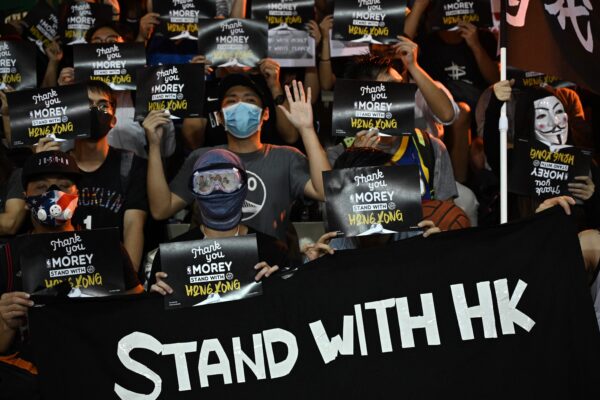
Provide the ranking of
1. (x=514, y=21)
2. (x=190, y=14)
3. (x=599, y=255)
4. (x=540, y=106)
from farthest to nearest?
(x=190, y=14) < (x=540, y=106) < (x=514, y=21) < (x=599, y=255)

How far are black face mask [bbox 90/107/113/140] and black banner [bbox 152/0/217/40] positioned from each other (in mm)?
1288

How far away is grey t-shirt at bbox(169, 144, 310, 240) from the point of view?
22.7 ft

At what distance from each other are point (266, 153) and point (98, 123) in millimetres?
1160

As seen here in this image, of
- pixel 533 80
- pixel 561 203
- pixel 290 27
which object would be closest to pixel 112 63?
pixel 290 27

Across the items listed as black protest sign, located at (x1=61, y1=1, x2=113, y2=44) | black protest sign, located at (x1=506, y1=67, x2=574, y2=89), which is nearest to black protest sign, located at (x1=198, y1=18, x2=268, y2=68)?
black protest sign, located at (x1=61, y1=1, x2=113, y2=44)

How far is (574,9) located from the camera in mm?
6609

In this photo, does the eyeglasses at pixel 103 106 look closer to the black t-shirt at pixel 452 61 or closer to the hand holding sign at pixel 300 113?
the hand holding sign at pixel 300 113

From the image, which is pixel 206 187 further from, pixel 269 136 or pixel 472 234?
pixel 269 136

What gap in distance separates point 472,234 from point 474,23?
3.35 meters

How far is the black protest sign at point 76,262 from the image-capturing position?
5.87 metres

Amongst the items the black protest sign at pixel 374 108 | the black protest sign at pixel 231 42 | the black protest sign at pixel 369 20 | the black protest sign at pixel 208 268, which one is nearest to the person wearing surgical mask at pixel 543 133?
the black protest sign at pixel 374 108

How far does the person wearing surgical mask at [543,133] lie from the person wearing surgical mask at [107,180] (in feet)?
7.71

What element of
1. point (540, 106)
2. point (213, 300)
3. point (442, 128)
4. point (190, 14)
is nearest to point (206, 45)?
point (190, 14)

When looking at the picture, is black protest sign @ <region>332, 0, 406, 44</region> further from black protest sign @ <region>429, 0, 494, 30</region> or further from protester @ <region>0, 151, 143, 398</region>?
protester @ <region>0, 151, 143, 398</region>
